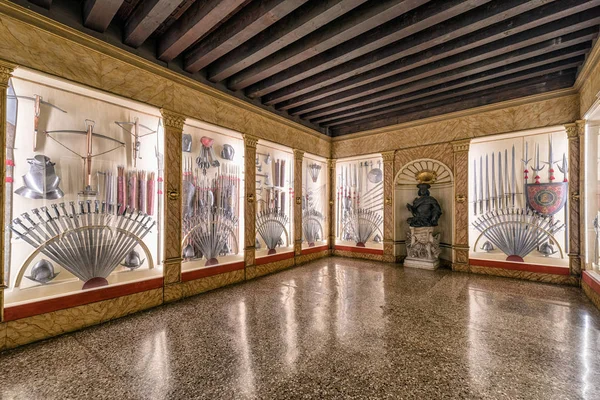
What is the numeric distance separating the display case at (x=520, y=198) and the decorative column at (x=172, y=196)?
5.53 m

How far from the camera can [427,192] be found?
19.6 feet

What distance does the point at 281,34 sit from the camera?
3252 mm

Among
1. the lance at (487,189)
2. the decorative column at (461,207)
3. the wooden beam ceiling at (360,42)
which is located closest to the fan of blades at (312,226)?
the wooden beam ceiling at (360,42)

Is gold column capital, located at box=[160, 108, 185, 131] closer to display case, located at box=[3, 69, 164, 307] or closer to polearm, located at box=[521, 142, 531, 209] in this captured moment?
display case, located at box=[3, 69, 164, 307]

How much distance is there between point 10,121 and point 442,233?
742 cm

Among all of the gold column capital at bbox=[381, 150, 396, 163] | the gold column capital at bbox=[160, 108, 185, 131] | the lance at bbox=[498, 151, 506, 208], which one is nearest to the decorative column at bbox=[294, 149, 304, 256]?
the gold column capital at bbox=[381, 150, 396, 163]

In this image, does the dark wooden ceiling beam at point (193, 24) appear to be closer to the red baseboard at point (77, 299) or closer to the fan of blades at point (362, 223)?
the red baseboard at point (77, 299)

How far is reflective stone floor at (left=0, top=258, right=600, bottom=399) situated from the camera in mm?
1897

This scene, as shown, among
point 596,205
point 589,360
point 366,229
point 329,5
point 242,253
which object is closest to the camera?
point 589,360

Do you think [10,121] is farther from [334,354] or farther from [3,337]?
[334,354]

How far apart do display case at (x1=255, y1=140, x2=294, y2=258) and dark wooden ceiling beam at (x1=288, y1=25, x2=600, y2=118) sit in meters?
1.53

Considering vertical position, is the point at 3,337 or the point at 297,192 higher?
the point at 297,192

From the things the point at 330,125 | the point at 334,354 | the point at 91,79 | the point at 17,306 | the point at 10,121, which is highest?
the point at 330,125

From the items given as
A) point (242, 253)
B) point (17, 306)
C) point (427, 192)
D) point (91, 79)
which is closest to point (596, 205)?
point (427, 192)
